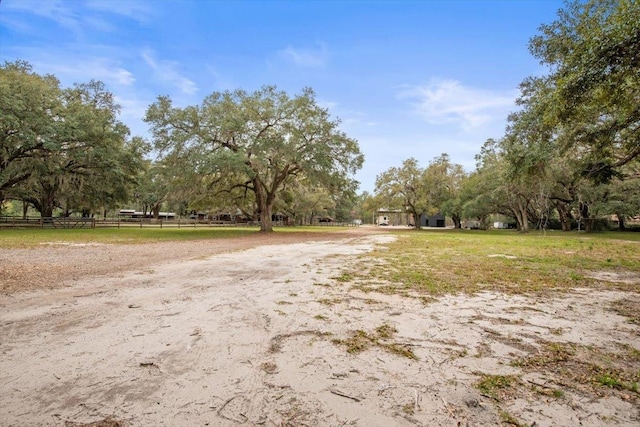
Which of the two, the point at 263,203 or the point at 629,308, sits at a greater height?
the point at 263,203

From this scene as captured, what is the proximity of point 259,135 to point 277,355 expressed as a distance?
22.9 metres

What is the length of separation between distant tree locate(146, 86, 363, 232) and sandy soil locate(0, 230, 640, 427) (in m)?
17.1

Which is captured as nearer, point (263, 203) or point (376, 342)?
point (376, 342)

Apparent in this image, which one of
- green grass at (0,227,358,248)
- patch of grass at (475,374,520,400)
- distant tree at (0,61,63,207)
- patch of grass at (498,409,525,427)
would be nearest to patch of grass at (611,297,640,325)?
patch of grass at (475,374,520,400)

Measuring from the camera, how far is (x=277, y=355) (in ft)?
9.80

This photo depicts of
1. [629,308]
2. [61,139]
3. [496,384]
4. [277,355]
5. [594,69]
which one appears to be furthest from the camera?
[61,139]

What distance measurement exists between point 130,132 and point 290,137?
13802mm

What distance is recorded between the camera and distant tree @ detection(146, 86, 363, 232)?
2216cm

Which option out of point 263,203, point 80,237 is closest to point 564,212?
point 263,203

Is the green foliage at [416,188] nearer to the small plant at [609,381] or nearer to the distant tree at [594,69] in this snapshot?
the distant tree at [594,69]

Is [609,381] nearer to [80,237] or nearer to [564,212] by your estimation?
[80,237]

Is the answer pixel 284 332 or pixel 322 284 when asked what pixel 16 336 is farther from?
pixel 322 284

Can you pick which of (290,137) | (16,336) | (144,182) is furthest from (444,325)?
(144,182)

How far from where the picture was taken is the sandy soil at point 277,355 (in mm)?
2123
